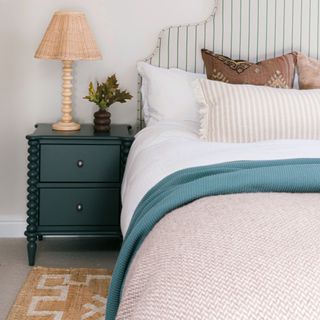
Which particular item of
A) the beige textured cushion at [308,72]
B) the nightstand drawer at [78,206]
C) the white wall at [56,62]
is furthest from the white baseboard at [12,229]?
the beige textured cushion at [308,72]

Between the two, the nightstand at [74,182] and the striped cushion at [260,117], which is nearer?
the striped cushion at [260,117]

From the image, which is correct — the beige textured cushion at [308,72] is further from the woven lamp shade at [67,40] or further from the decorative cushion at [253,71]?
the woven lamp shade at [67,40]

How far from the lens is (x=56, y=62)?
12.0 ft

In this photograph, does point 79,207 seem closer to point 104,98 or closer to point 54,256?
point 54,256

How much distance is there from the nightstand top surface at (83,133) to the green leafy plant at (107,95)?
14 centimetres

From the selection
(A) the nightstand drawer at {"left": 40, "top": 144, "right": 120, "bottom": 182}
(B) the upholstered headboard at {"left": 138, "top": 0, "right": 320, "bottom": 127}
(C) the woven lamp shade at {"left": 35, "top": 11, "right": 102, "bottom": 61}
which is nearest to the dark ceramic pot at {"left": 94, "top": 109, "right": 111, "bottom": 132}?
(A) the nightstand drawer at {"left": 40, "top": 144, "right": 120, "bottom": 182}

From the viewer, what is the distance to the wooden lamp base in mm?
3424

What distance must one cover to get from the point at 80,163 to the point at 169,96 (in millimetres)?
542

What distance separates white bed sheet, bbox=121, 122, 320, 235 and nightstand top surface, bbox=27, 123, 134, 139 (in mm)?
302

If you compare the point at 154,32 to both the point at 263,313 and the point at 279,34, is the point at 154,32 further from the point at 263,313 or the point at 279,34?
the point at 263,313

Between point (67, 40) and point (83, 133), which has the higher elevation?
point (67, 40)

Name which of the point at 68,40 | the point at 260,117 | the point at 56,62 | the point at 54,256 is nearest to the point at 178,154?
the point at 260,117

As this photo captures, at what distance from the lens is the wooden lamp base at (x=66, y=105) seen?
3.42m

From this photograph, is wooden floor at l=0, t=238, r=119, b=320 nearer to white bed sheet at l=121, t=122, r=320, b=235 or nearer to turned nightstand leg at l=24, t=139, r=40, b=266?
turned nightstand leg at l=24, t=139, r=40, b=266
